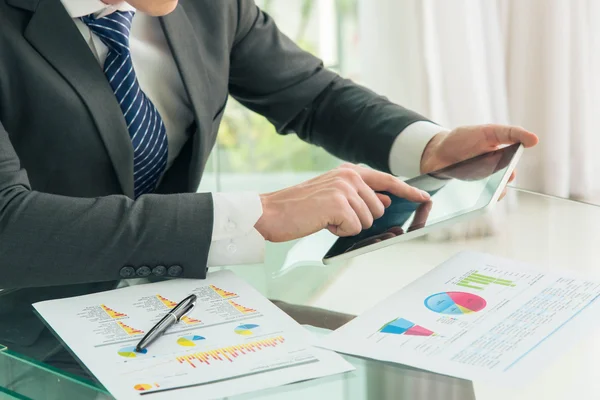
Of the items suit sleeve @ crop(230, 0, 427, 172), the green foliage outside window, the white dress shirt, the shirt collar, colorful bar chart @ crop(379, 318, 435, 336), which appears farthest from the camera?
the green foliage outside window

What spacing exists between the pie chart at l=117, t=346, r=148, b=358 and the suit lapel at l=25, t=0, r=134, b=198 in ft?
1.54

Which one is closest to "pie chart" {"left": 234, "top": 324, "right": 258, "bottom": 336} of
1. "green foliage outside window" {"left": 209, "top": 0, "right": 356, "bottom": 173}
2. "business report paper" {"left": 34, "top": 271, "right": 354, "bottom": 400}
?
"business report paper" {"left": 34, "top": 271, "right": 354, "bottom": 400}

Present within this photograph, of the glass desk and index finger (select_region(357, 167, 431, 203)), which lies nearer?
the glass desk

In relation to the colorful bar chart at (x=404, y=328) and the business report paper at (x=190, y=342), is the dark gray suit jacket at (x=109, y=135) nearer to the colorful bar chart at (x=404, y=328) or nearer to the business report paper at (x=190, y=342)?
the business report paper at (x=190, y=342)

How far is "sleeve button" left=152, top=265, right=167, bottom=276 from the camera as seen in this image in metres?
1.14

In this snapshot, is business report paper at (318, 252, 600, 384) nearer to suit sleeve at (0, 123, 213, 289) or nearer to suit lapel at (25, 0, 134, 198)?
suit sleeve at (0, 123, 213, 289)

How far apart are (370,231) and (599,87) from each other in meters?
2.51

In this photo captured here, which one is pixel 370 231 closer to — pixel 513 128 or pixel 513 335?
pixel 513 335

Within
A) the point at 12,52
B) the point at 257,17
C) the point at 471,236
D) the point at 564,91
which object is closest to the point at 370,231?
the point at 471,236

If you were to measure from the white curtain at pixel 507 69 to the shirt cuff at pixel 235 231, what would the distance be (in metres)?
2.10

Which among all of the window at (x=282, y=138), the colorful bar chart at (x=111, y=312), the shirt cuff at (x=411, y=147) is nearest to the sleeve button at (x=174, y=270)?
the colorful bar chart at (x=111, y=312)

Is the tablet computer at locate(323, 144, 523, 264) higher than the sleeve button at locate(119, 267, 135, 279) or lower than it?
higher

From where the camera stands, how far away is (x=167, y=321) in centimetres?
99

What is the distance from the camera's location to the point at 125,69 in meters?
1.35
